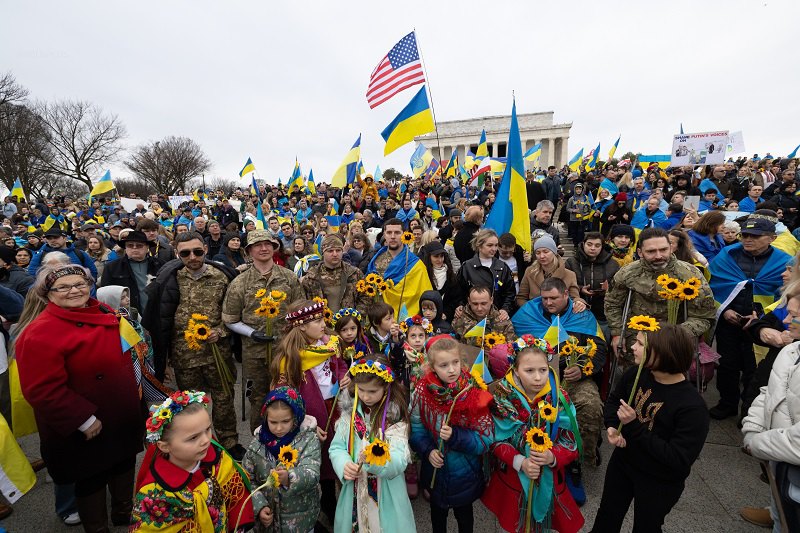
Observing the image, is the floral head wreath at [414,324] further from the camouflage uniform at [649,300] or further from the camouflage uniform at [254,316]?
the camouflage uniform at [649,300]

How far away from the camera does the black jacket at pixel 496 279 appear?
523 centimetres

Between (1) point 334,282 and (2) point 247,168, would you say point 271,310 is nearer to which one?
(1) point 334,282

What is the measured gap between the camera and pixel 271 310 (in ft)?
12.5

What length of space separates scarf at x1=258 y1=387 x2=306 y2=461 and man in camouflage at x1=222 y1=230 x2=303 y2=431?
4.51ft

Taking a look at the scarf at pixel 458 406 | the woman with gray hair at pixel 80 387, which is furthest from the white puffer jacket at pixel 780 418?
the woman with gray hair at pixel 80 387

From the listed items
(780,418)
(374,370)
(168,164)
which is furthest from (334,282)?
(168,164)

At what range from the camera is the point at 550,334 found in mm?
3617

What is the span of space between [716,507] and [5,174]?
47.0 m

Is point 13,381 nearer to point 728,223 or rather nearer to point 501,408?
point 501,408

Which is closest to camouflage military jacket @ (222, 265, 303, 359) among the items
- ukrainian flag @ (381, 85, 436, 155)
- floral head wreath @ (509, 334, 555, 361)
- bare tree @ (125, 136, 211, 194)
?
floral head wreath @ (509, 334, 555, 361)

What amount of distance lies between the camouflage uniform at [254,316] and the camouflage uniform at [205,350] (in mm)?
192

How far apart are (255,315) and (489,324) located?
8.59 ft

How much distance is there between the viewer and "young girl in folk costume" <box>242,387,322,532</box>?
2564mm

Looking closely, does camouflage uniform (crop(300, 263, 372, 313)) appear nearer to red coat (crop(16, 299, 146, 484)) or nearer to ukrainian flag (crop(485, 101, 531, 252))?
red coat (crop(16, 299, 146, 484))
